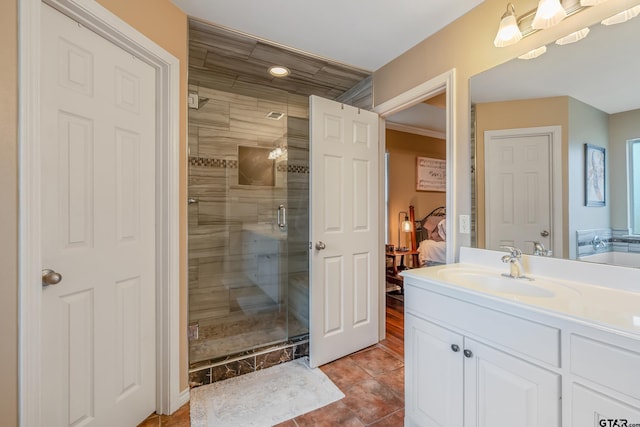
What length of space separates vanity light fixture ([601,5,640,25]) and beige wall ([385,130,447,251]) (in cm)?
300

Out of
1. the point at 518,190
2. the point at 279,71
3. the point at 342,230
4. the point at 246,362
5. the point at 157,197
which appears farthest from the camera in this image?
the point at 279,71

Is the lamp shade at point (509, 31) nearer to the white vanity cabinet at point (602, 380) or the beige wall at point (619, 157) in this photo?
the beige wall at point (619, 157)

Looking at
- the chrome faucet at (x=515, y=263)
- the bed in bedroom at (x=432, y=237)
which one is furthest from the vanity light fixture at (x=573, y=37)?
the bed in bedroom at (x=432, y=237)

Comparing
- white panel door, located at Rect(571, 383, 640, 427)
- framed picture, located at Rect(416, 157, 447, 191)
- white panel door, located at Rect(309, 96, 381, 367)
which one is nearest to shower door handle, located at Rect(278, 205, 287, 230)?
white panel door, located at Rect(309, 96, 381, 367)

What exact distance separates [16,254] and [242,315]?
6.82ft

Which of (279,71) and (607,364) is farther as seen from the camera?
(279,71)

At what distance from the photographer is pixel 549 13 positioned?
1304 mm

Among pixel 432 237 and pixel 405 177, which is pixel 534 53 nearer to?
pixel 405 177

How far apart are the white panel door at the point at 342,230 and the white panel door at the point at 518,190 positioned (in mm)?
973

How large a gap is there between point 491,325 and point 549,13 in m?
1.42

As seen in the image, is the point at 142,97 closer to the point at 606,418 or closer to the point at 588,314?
the point at 588,314

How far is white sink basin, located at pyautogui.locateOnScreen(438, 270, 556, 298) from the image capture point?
50.1 inches

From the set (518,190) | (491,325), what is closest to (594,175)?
(518,190)

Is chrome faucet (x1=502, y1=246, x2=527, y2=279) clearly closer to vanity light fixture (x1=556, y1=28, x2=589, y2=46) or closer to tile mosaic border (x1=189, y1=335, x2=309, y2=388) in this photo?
vanity light fixture (x1=556, y1=28, x2=589, y2=46)
